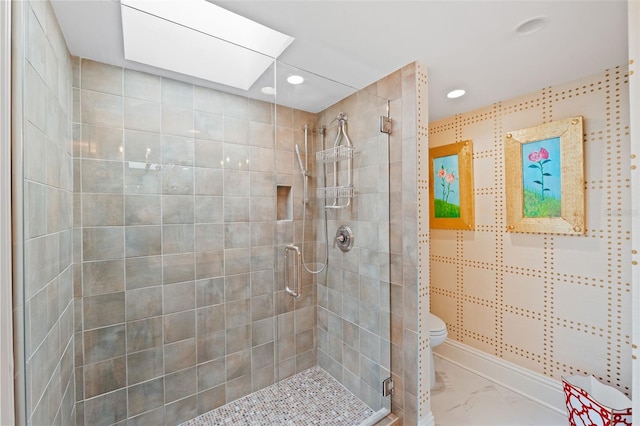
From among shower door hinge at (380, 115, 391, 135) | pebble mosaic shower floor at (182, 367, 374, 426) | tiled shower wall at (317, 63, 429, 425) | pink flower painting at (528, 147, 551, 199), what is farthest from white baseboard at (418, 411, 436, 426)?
shower door hinge at (380, 115, 391, 135)

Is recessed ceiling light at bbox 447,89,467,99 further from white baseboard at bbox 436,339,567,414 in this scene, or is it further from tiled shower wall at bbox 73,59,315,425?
white baseboard at bbox 436,339,567,414

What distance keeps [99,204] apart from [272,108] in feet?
4.25

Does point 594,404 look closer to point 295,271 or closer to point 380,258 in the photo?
point 380,258

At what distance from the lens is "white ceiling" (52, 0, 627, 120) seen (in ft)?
3.83

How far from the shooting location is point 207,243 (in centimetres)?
191

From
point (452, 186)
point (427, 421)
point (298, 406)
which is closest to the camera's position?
point (427, 421)

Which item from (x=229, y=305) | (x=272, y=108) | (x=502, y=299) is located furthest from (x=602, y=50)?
(x=229, y=305)

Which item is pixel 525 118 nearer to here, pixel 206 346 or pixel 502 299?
pixel 502 299

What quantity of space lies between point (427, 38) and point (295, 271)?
64.2 inches

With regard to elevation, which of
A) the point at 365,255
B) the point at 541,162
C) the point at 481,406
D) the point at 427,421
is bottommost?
the point at 481,406

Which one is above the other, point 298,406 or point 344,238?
point 344,238

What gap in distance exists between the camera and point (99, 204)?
1.57 meters

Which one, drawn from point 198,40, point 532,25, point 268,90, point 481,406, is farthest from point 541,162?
point 198,40

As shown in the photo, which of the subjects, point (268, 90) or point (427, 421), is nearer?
point (427, 421)
